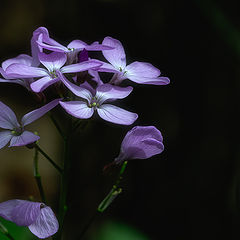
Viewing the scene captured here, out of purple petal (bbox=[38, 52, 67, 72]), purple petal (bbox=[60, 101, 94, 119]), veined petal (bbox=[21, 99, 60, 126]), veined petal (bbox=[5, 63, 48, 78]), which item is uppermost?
purple petal (bbox=[38, 52, 67, 72])

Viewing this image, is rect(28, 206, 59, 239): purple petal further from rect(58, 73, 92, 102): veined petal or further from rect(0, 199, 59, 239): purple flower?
rect(58, 73, 92, 102): veined petal

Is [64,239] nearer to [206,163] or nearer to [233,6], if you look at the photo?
[206,163]

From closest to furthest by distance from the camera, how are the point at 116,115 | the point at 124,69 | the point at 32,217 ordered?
the point at 32,217 < the point at 116,115 < the point at 124,69

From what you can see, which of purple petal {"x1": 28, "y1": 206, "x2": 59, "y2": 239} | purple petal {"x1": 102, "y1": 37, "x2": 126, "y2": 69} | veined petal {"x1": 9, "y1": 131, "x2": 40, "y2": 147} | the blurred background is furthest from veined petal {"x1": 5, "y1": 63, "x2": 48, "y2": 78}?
the blurred background

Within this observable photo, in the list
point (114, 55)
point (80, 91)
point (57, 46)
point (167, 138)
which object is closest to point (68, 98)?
point (80, 91)

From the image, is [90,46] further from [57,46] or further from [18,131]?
[18,131]

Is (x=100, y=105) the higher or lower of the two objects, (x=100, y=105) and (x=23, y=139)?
the higher

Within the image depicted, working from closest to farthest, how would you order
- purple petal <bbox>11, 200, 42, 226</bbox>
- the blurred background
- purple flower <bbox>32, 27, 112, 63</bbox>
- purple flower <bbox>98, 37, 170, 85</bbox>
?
purple petal <bbox>11, 200, 42, 226</bbox>, purple flower <bbox>32, 27, 112, 63</bbox>, purple flower <bbox>98, 37, 170, 85</bbox>, the blurred background
